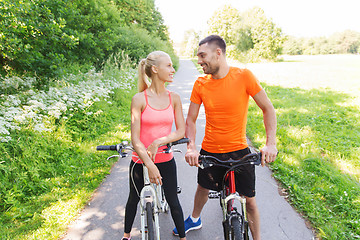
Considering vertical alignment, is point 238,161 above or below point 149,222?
above

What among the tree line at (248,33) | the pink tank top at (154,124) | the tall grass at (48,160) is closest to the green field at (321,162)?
the pink tank top at (154,124)

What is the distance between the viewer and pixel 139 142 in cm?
209

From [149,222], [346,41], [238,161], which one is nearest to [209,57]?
[238,161]

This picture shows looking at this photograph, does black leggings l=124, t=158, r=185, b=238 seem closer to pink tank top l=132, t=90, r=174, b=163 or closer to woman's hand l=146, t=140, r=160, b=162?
pink tank top l=132, t=90, r=174, b=163

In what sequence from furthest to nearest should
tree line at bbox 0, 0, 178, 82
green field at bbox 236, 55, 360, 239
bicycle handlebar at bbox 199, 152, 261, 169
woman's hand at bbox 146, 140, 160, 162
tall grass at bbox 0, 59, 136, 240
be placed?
1. tree line at bbox 0, 0, 178, 82
2. tall grass at bbox 0, 59, 136, 240
3. green field at bbox 236, 55, 360, 239
4. woman's hand at bbox 146, 140, 160, 162
5. bicycle handlebar at bbox 199, 152, 261, 169

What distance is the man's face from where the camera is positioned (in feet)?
6.98

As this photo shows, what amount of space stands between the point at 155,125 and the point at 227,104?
2.40 feet

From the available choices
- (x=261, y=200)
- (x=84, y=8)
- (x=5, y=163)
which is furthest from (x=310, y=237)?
(x=84, y=8)

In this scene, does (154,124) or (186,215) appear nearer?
(154,124)

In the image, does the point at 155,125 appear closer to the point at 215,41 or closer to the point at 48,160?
the point at 215,41

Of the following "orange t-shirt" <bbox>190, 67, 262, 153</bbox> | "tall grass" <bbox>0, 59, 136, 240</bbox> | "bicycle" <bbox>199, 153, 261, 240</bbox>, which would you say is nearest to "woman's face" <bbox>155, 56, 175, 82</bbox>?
"orange t-shirt" <bbox>190, 67, 262, 153</bbox>

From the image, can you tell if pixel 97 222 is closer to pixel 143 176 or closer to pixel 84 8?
pixel 143 176

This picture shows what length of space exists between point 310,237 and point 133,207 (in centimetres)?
212

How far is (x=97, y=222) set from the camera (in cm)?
310
